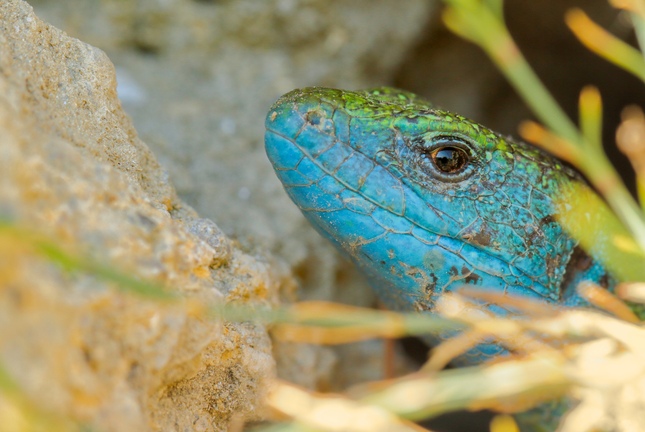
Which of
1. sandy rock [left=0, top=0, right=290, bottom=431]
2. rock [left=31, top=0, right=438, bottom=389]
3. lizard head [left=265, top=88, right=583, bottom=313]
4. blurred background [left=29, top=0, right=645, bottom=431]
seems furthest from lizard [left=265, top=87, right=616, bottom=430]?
rock [left=31, top=0, right=438, bottom=389]

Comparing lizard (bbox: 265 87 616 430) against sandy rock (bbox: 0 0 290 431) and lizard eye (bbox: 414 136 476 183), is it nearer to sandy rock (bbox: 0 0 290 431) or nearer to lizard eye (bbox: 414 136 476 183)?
lizard eye (bbox: 414 136 476 183)

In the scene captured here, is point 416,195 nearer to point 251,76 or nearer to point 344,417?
point 344,417

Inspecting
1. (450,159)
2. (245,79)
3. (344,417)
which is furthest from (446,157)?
(245,79)

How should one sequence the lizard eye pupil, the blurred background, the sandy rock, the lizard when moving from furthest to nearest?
the blurred background → the lizard eye pupil → the lizard → the sandy rock

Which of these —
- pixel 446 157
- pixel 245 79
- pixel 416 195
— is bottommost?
pixel 416 195

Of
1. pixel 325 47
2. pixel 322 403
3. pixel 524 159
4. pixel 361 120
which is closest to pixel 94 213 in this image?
pixel 322 403

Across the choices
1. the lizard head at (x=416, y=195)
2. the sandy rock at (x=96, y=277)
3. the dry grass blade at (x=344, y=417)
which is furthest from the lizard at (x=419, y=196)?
the dry grass blade at (x=344, y=417)

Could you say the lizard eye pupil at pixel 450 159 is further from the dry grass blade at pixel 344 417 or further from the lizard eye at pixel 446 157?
the dry grass blade at pixel 344 417
